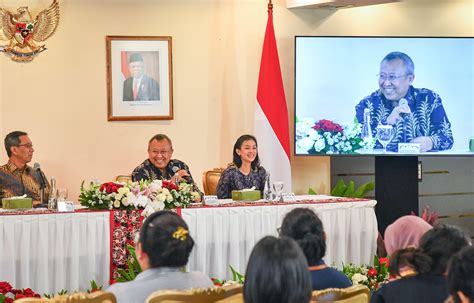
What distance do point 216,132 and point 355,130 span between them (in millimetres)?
1332

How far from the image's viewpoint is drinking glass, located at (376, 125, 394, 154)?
342 inches

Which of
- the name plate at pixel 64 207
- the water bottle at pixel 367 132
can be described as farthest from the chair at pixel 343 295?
the water bottle at pixel 367 132

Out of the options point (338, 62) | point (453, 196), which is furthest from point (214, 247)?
point (453, 196)

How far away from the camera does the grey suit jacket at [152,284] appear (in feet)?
10.5

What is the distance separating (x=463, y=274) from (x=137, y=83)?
6.08 m

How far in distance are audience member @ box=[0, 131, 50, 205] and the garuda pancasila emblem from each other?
116cm

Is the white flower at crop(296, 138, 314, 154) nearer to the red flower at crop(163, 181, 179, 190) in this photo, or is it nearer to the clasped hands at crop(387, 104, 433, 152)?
the clasped hands at crop(387, 104, 433, 152)

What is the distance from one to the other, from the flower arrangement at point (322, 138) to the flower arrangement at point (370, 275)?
2.61 meters

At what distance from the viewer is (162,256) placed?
3271mm

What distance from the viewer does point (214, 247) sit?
20.2 ft

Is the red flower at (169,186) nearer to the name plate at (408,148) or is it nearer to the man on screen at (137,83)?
the man on screen at (137,83)

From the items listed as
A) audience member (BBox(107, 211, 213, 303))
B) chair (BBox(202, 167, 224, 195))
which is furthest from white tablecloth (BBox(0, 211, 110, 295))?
audience member (BBox(107, 211, 213, 303))

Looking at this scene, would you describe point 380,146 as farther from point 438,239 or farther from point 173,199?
point 438,239


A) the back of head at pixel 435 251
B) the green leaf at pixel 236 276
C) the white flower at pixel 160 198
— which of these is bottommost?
the green leaf at pixel 236 276
